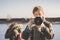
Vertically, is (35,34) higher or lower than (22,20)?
lower

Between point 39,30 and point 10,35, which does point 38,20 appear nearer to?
point 39,30

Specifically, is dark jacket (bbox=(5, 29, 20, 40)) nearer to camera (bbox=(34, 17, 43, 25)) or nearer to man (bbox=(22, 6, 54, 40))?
man (bbox=(22, 6, 54, 40))

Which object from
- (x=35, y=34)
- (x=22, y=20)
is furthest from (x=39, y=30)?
(x=22, y=20)

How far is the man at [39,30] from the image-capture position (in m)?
1.31

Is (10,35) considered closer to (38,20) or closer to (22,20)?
(22,20)

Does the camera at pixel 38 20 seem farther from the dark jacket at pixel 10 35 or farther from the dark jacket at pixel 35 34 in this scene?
the dark jacket at pixel 10 35

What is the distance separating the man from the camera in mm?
1311

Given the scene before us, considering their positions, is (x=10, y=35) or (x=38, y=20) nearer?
(x=38, y=20)

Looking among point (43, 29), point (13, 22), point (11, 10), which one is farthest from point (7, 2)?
point (43, 29)

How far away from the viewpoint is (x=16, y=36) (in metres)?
1.41

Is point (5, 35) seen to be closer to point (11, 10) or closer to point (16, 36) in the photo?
point (16, 36)

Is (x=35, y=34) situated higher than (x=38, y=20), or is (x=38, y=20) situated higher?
(x=38, y=20)

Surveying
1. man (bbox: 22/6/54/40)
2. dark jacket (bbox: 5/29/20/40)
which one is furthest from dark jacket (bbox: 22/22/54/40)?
dark jacket (bbox: 5/29/20/40)

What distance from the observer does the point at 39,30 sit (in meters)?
1.32
